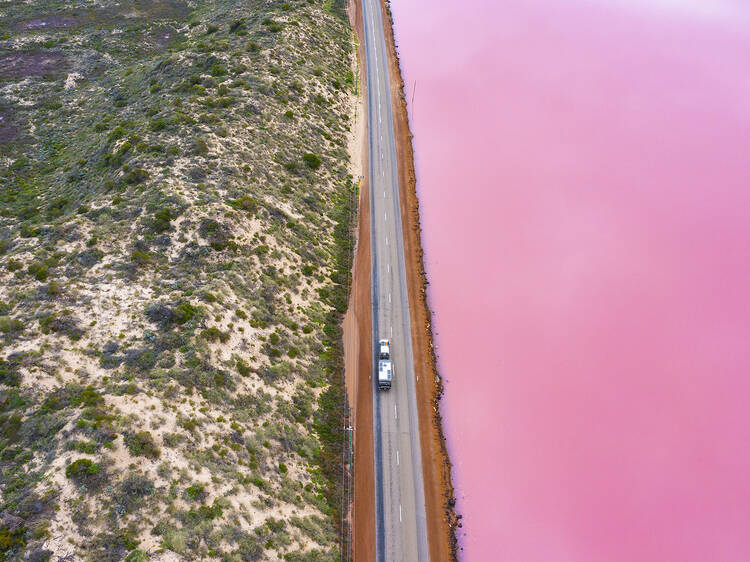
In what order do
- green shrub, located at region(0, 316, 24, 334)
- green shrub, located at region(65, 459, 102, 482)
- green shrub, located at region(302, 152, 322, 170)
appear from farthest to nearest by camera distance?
green shrub, located at region(302, 152, 322, 170) → green shrub, located at region(0, 316, 24, 334) → green shrub, located at region(65, 459, 102, 482)

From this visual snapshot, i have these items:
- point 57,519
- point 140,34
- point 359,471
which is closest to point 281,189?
point 359,471

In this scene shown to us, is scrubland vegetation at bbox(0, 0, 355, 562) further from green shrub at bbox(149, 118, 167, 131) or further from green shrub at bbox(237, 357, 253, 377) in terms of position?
green shrub at bbox(149, 118, 167, 131)

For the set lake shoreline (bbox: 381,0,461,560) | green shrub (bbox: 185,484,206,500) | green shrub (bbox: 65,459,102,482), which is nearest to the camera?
green shrub (bbox: 65,459,102,482)

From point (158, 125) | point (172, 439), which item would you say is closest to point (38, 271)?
point (172, 439)

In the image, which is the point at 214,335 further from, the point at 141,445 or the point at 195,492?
the point at 195,492

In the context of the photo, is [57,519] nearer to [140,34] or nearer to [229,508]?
[229,508]

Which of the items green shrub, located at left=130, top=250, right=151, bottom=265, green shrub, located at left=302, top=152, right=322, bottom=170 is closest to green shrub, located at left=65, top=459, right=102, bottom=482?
green shrub, located at left=130, top=250, right=151, bottom=265
